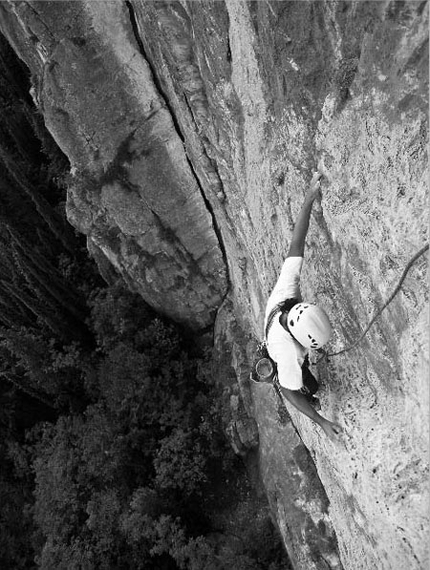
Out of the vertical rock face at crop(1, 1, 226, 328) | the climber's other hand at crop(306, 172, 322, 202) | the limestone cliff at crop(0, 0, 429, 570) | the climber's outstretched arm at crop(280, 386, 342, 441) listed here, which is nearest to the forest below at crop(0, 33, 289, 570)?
the limestone cliff at crop(0, 0, 429, 570)

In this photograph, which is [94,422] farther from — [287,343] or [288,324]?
[288,324]

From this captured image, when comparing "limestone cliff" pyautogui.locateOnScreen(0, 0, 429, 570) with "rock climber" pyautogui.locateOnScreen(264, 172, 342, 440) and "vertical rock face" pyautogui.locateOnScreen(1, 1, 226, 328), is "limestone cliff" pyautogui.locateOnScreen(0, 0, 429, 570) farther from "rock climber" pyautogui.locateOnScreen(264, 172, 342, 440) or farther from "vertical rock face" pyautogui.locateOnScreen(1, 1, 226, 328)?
"rock climber" pyautogui.locateOnScreen(264, 172, 342, 440)

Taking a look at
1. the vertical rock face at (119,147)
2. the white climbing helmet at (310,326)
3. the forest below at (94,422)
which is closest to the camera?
the white climbing helmet at (310,326)

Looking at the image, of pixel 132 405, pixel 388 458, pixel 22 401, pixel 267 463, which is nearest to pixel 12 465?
pixel 22 401

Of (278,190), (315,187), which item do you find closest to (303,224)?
(315,187)

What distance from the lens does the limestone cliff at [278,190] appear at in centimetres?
334

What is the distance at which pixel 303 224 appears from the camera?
412cm

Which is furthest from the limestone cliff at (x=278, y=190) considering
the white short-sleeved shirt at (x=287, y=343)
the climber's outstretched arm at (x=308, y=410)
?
the white short-sleeved shirt at (x=287, y=343)

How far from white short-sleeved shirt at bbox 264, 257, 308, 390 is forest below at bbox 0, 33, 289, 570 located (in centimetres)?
542

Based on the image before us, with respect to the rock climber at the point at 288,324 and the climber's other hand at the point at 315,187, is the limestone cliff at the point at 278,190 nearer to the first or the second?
the climber's other hand at the point at 315,187

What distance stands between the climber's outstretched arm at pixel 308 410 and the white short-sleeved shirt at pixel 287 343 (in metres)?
0.12

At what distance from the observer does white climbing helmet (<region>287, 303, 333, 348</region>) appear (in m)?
3.49

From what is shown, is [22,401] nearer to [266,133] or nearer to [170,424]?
[170,424]

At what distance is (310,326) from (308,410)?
→ 3.42 feet
